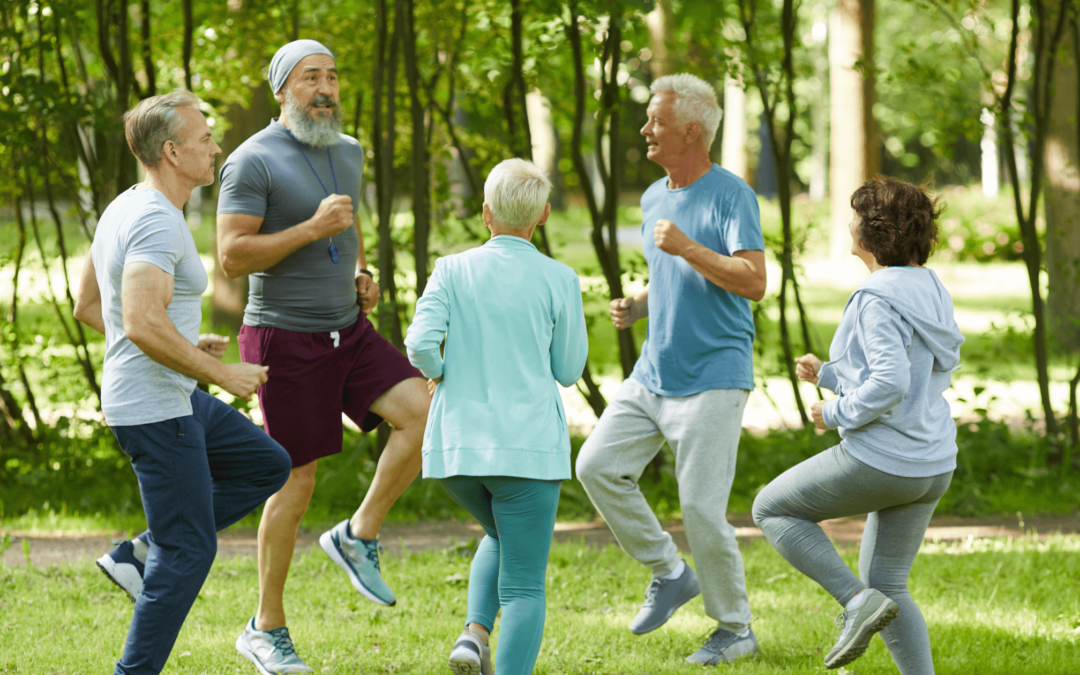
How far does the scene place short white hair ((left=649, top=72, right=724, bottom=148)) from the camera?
4.14 meters

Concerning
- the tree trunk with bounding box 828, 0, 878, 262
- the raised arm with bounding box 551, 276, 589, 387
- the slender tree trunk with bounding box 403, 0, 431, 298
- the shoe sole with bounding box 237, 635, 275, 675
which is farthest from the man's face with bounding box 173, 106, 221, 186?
the tree trunk with bounding box 828, 0, 878, 262

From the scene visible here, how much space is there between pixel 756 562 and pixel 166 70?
18.7 feet

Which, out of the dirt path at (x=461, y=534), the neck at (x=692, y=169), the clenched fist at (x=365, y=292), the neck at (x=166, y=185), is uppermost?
the neck at (x=166, y=185)

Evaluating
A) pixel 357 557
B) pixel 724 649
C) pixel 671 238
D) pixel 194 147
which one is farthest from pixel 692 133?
pixel 357 557

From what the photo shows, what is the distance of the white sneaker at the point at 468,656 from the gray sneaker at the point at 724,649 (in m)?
1.11

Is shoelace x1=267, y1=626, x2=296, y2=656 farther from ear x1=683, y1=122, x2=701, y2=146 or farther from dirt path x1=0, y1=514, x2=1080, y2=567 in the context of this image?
ear x1=683, y1=122, x2=701, y2=146

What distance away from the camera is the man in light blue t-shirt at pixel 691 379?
3.99m

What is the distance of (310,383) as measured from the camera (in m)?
3.97

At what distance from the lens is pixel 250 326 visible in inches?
157

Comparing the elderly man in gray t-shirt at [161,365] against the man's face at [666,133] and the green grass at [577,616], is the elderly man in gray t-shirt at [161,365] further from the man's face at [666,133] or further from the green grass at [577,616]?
the man's face at [666,133]

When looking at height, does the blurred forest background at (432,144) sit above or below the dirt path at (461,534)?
above

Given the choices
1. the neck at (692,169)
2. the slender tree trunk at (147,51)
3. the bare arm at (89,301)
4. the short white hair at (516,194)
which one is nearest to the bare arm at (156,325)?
the bare arm at (89,301)

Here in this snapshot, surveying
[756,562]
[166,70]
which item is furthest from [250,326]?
[166,70]

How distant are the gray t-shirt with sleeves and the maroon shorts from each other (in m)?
0.06
